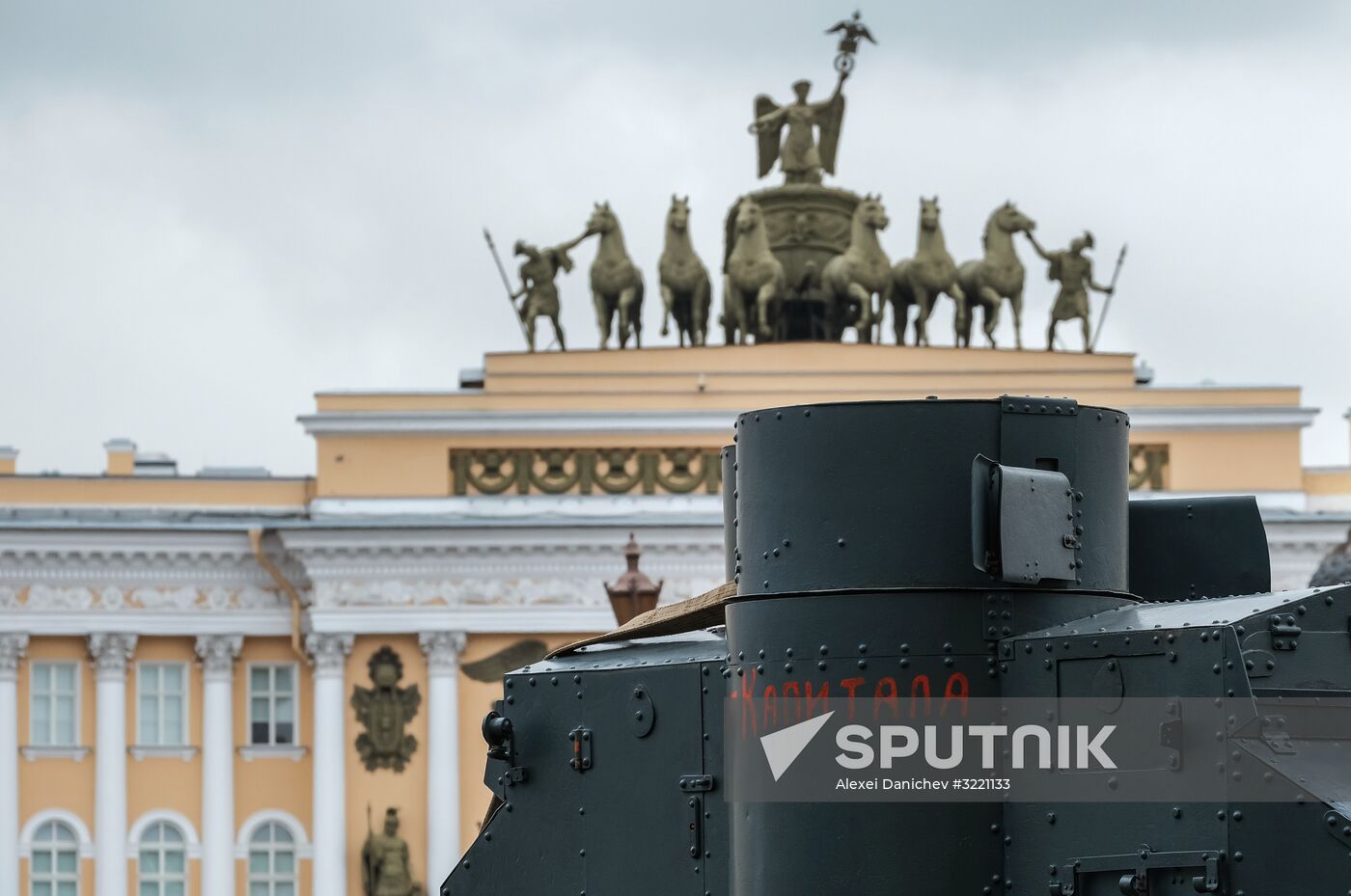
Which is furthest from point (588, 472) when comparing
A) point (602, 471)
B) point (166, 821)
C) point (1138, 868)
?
point (1138, 868)

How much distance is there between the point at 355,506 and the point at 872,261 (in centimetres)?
765

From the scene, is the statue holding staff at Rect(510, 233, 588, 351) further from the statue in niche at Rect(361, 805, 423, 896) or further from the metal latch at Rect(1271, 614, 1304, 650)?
the metal latch at Rect(1271, 614, 1304, 650)

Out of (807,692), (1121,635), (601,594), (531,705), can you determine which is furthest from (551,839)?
(601,594)

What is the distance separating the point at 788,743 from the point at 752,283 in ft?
111

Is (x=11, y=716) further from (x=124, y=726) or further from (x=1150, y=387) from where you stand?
(x=1150, y=387)

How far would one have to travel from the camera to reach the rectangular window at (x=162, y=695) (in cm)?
3881

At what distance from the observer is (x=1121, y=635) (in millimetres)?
5734

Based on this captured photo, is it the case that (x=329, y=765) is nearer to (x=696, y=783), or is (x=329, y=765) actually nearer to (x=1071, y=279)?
(x=1071, y=279)

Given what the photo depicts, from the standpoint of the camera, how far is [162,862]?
38.4 meters

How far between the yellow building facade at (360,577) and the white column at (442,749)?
38mm

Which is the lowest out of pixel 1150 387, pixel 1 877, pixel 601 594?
pixel 1 877

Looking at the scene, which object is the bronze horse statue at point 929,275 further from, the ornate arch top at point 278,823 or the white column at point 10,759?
the white column at point 10,759

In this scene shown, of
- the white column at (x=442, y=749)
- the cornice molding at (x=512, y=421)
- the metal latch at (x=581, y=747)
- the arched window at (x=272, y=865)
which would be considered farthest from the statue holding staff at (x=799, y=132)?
the metal latch at (x=581, y=747)

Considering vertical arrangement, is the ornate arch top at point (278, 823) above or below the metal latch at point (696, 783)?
below
